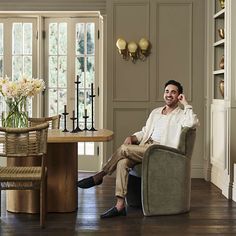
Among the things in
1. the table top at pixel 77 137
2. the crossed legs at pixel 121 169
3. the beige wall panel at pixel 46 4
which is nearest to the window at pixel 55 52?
the beige wall panel at pixel 46 4

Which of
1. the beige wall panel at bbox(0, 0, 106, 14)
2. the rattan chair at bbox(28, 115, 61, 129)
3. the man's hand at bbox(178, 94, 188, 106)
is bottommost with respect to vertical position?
the rattan chair at bbox(28, 115, 61, 129)

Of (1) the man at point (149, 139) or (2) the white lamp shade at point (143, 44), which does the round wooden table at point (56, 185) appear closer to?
(1) the man at point (149, 139)

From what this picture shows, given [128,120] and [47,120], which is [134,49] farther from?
[47,120]

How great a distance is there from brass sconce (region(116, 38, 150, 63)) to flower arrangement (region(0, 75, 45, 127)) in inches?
87.5

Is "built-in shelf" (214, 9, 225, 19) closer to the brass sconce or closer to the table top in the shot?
the brass sconce

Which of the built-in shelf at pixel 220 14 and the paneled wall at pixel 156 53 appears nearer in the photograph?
the built-in shelf at pixel 220 14

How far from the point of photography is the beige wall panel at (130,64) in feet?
22.5

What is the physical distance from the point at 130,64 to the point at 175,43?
2.07 ft

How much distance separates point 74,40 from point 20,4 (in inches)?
34.0

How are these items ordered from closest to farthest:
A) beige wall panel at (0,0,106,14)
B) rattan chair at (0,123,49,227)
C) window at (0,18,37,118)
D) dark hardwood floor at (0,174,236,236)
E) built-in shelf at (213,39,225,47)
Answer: rattan chair at (0,123,49,227) → dark hardwood floor at (0,174,236,236) → built-in shelf at (213,39,225,47) → beige wall panel at (0,0,106,14) → window at (0,18,37,118)

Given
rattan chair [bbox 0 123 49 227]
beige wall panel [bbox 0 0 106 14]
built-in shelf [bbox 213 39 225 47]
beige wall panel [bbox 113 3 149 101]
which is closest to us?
rattan chair [bbox 0 123 49 227]

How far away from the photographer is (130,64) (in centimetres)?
688

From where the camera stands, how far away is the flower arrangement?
15.1 feet

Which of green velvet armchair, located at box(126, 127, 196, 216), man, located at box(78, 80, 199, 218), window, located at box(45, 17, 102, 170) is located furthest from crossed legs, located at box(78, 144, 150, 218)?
window, located at box(45, 17, 102, 170)
